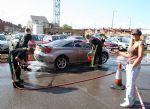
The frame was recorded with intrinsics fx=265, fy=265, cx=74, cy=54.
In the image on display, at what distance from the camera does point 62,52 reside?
1289cm

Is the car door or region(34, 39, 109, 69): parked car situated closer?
region(34, 39, 109, 69): parked car

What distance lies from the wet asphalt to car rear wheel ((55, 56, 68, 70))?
3.06 feet

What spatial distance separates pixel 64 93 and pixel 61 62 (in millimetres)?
4921

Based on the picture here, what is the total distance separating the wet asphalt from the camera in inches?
268

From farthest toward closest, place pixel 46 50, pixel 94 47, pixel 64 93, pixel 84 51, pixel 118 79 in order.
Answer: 1. pixel 84 51
2. pixel 94 47
3. pixel 46 50
4. pixel 118 79
5. pixel 64 93

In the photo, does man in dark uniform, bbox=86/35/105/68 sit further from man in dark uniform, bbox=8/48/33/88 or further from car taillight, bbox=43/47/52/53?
man in dark uniform, bbox=8/48/33/88

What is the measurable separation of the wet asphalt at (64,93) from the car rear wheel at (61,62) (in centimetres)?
93

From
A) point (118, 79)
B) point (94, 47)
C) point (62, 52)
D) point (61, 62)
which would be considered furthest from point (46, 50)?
point (118, 79)

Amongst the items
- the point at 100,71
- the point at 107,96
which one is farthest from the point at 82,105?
the point at 100,71

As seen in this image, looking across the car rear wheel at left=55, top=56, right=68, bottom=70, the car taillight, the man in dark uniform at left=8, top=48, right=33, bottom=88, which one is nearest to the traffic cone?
the man in dark uniform at left=8, top=48, right=33, bottom=88

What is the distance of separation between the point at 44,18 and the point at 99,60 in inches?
5292

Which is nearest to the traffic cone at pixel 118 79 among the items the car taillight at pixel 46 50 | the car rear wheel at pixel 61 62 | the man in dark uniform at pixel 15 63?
the man in dark uniform at pixel 15 63

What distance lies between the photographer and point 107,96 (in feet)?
25.8

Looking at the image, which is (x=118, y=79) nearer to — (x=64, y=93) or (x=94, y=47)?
(x=64, y=93)
